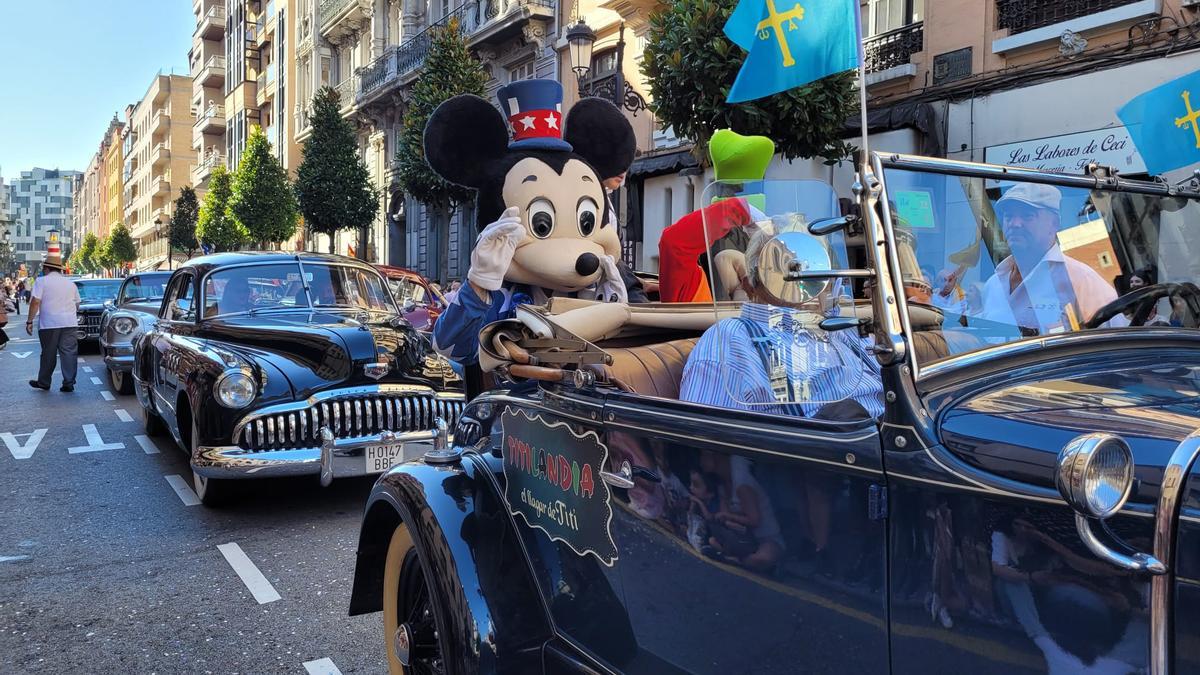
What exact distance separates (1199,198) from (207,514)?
5.36 meters

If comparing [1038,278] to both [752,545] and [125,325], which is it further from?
[125,325]

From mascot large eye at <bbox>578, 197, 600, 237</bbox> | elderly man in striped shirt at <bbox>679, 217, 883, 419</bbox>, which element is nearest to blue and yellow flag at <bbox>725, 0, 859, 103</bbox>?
elderly man in striped shirt at <bbox>679, 217, 883, 419</bbox>

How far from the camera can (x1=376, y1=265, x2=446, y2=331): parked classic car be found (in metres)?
7.29

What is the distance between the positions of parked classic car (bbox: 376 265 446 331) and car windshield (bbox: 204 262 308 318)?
809 millimetres

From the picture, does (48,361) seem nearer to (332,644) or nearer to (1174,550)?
(332,644)

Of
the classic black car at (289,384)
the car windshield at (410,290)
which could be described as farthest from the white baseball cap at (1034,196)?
the car windshield at (410,290)

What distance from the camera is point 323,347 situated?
5.57 metres

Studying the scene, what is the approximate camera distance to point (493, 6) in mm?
→ 22219

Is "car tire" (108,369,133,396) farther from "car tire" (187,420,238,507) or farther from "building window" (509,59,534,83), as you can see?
"building window" (509,59,534,83)

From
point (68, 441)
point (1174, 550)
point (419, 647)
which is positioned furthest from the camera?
point (68, 441)

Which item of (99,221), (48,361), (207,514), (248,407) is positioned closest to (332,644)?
(248,407)

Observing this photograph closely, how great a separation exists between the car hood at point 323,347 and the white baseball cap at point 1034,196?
4.27 metres

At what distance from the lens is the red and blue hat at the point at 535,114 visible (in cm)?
395

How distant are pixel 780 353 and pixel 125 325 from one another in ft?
35.3
